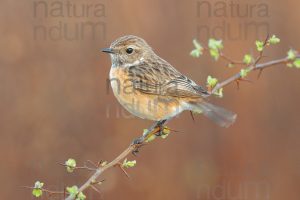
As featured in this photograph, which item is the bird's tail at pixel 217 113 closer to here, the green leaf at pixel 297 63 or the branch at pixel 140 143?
the branch at pixel 140 143

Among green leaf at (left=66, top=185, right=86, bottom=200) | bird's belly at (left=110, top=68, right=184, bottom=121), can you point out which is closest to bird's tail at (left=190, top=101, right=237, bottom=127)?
bird's belly at (left=110, top=68, right=184, bottom=121)

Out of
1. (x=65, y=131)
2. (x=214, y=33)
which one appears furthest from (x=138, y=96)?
(x=214, y=33)

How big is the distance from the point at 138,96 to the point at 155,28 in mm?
4052

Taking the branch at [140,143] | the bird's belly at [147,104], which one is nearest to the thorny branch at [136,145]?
the branch at [140,143]

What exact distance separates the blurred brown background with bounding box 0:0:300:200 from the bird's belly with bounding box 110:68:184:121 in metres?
3.15

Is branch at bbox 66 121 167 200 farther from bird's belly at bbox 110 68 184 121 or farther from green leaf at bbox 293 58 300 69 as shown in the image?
green leaf at bbox 293 58 300 69

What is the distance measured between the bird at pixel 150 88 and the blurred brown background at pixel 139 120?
2.75 metres

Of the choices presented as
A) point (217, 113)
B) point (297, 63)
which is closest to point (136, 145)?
point (217, 113)

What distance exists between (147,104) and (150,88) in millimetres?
186

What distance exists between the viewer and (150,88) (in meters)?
5.91

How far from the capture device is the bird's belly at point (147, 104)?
227 inches

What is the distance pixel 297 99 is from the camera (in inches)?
387

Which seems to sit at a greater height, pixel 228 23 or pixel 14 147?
pixel 228 23

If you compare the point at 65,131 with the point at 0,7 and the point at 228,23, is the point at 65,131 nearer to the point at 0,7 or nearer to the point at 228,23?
the point at 0,7
